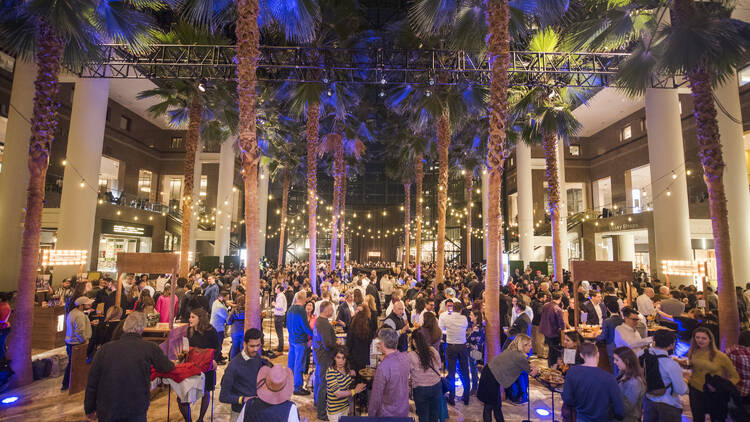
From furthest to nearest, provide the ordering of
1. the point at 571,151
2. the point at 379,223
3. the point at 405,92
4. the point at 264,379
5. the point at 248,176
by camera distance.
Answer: the point at 379,223, the point at 571,151, the point at 405,92, the point at 248,176, the point at 264,379

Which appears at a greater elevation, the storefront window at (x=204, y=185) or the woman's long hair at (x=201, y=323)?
the storefront window at (x=204, y=185)

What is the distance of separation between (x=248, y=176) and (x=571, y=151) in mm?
29535

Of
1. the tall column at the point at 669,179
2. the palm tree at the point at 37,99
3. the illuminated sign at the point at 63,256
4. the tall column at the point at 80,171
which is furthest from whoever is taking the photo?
the tall column at the point at 80,171

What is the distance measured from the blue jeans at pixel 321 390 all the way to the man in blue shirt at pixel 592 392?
11.5 ft

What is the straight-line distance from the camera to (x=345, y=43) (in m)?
12.6

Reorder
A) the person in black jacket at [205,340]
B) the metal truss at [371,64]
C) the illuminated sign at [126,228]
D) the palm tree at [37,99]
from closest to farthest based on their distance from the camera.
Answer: the person in black jacket at [205,340]
the palm tree at [37,99]
the metal truss at [371,64]
the illuminated sign at [126,228]

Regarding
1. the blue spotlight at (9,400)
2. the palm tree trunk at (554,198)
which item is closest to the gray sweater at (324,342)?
the blue spotlight at (9,400)

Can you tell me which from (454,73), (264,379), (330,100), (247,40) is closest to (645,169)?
(454,73)

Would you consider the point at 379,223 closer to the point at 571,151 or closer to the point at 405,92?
the point at 571,151

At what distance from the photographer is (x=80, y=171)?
15000 millimetres

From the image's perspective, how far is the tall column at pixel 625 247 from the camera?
2461 cm

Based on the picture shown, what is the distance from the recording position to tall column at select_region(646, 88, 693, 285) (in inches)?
567

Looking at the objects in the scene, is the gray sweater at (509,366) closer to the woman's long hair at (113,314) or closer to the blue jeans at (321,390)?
the blue jeans at (321,390)

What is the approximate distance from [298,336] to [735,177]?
16.4 metres
